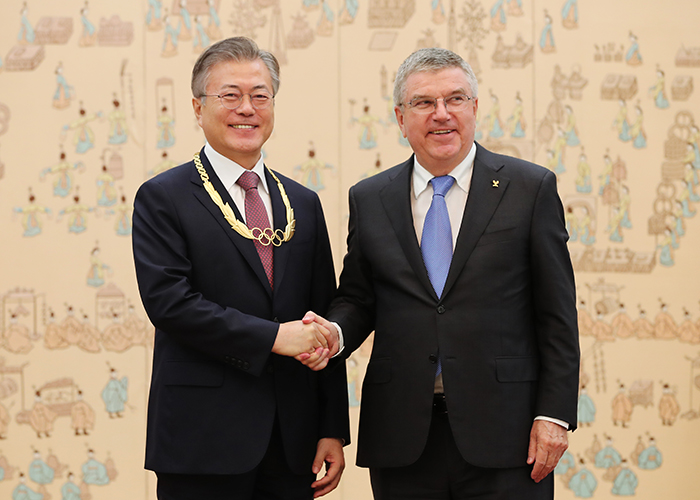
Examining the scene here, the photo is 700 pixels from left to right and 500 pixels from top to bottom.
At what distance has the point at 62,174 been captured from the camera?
3.77m

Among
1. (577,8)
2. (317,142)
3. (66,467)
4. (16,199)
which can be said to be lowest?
(66,467)

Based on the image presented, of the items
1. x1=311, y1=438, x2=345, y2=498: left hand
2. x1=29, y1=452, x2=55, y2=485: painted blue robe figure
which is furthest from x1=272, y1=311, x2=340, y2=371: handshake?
x1=29, y1=452, x2=55, y2=485: painted blue robe figure

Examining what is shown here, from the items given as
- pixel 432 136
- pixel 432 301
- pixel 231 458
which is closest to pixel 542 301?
pixel 432 301

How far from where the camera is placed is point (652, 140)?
384 cm

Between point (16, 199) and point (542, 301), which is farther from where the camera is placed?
point (16, 199)

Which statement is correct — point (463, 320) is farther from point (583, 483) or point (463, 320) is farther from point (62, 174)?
point (62, 174)

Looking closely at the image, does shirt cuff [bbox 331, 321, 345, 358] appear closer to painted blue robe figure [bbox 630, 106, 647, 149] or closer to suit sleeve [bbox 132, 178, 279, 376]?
suit sleeve [bbox 132, 178, 279, 376]

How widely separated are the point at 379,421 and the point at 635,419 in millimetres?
2334

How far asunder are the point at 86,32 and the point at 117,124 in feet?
1.71

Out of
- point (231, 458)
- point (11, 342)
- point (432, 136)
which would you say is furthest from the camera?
point (11, 342)

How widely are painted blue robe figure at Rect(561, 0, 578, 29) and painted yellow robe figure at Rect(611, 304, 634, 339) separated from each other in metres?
1.59

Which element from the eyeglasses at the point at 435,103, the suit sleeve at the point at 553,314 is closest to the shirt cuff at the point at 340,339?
the suit sleeve at the point at 553,314

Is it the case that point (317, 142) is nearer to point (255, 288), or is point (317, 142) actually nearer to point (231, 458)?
point (255, 288)

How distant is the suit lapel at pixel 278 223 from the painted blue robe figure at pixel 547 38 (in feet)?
7.23
